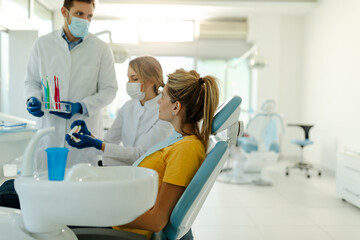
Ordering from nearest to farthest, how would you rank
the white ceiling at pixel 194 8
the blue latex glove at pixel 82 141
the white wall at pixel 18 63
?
the blue latex glove at pixel 82 141, the white wall at pixel 18 63, the white ceiling at pixel 194 8

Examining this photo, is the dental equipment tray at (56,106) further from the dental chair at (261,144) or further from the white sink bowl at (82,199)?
the dental chair at (261,144)

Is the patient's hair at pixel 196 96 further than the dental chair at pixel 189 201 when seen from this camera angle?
Yes

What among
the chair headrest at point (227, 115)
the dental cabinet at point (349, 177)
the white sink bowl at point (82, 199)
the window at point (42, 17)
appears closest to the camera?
the white sink bowl at point (82, 199)

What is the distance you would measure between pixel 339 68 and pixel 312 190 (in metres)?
1.69

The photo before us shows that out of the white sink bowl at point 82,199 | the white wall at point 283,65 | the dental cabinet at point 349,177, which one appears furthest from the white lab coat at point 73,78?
the white wall at point 283,65

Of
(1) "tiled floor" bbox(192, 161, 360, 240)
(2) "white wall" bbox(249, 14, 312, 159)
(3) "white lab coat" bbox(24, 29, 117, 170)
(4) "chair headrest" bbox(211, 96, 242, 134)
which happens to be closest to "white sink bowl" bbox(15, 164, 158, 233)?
(4) "chair headrest" bbox(211, 96, 242, 134)

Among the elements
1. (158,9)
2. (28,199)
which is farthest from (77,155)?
(158,9)

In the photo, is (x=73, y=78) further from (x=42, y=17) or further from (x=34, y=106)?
(x=42, y=17)

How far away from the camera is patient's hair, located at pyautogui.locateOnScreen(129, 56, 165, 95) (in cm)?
186

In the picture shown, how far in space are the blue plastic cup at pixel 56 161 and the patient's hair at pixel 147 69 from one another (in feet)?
3.09

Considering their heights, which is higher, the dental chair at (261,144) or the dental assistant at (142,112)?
the dental assistant at (142,112)

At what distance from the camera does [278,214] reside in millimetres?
3074

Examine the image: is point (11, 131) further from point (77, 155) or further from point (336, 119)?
point (336, 119)

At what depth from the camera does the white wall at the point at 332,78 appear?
426 cm
